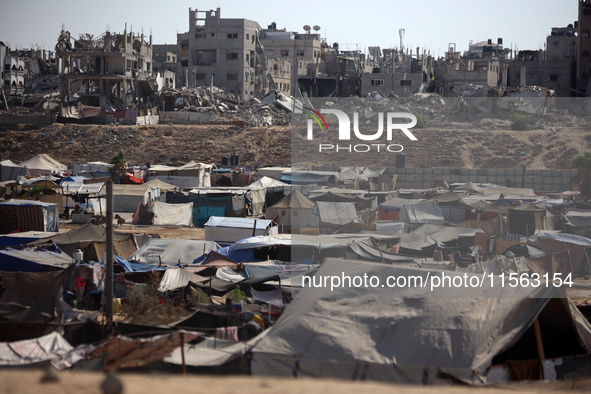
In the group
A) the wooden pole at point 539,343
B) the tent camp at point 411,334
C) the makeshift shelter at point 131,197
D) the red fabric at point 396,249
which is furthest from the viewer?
the makeshift shelter at point 131,197

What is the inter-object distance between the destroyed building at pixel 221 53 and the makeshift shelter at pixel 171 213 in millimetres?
35287

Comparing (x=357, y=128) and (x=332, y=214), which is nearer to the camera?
(x=332, y=214)

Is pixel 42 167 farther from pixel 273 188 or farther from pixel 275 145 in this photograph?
pixel 275 145

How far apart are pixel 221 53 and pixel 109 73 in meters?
11.7

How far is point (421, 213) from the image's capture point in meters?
20.0

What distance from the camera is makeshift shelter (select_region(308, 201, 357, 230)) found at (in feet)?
64.6

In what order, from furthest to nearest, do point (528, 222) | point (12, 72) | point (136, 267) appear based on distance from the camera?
point (12, 72) < point (528, 222) < point (136, 267)

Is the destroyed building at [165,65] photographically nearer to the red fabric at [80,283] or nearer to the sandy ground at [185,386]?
the red fabric at [80,283]

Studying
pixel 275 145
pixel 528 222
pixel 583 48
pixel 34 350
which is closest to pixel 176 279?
pixel 34 350

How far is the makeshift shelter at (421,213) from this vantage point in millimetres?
19766

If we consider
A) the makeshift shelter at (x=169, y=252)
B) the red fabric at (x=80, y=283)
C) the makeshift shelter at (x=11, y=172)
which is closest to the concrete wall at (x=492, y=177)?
the makeshift shelter at (x=169, y=252)

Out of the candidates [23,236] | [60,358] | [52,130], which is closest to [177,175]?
[23,236]

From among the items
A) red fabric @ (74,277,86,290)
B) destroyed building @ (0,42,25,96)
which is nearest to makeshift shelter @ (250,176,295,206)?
red fabric @ (74,277,86,290)

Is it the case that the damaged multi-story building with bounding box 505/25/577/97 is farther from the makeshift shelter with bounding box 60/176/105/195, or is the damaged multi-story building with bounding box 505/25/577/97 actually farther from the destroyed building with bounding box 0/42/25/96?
the destroyed building with bounding box 0/42/25/96
